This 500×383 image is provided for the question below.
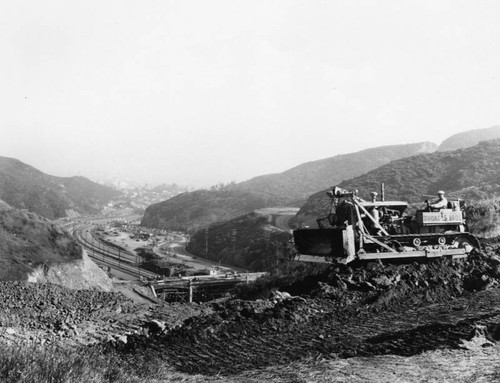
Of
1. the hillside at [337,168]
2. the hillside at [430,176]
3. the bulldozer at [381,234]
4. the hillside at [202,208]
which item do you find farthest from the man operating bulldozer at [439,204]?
the hillside at [337,168]

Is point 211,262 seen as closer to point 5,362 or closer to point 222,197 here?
point 222,197

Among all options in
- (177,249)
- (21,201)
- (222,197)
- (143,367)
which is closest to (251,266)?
(177,249)

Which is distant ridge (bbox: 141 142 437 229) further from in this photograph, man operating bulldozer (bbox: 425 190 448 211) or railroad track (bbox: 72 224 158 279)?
man operating bulldozer (bbox: 425 190 448 211)

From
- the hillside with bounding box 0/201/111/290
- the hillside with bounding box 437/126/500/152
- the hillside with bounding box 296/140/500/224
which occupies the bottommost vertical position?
the hillside with bounding box 0/201/111/290

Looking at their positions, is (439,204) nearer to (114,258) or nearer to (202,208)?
(114,258)

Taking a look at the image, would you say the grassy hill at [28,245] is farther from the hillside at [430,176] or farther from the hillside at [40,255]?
the hillside at [430,176]

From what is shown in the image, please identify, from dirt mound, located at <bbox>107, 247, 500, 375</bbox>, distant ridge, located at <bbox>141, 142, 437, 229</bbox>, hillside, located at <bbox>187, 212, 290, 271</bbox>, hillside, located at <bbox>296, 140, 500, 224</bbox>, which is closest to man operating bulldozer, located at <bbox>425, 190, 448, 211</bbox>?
dirt mound, located at <bbox>107, 247, 500, 375</bbox>

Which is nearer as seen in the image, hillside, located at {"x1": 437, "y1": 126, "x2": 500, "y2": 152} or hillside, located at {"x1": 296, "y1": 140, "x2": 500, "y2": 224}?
hillside, located at {"x1": 296, "y1": 140, "x2": 500, "y2": 224}
